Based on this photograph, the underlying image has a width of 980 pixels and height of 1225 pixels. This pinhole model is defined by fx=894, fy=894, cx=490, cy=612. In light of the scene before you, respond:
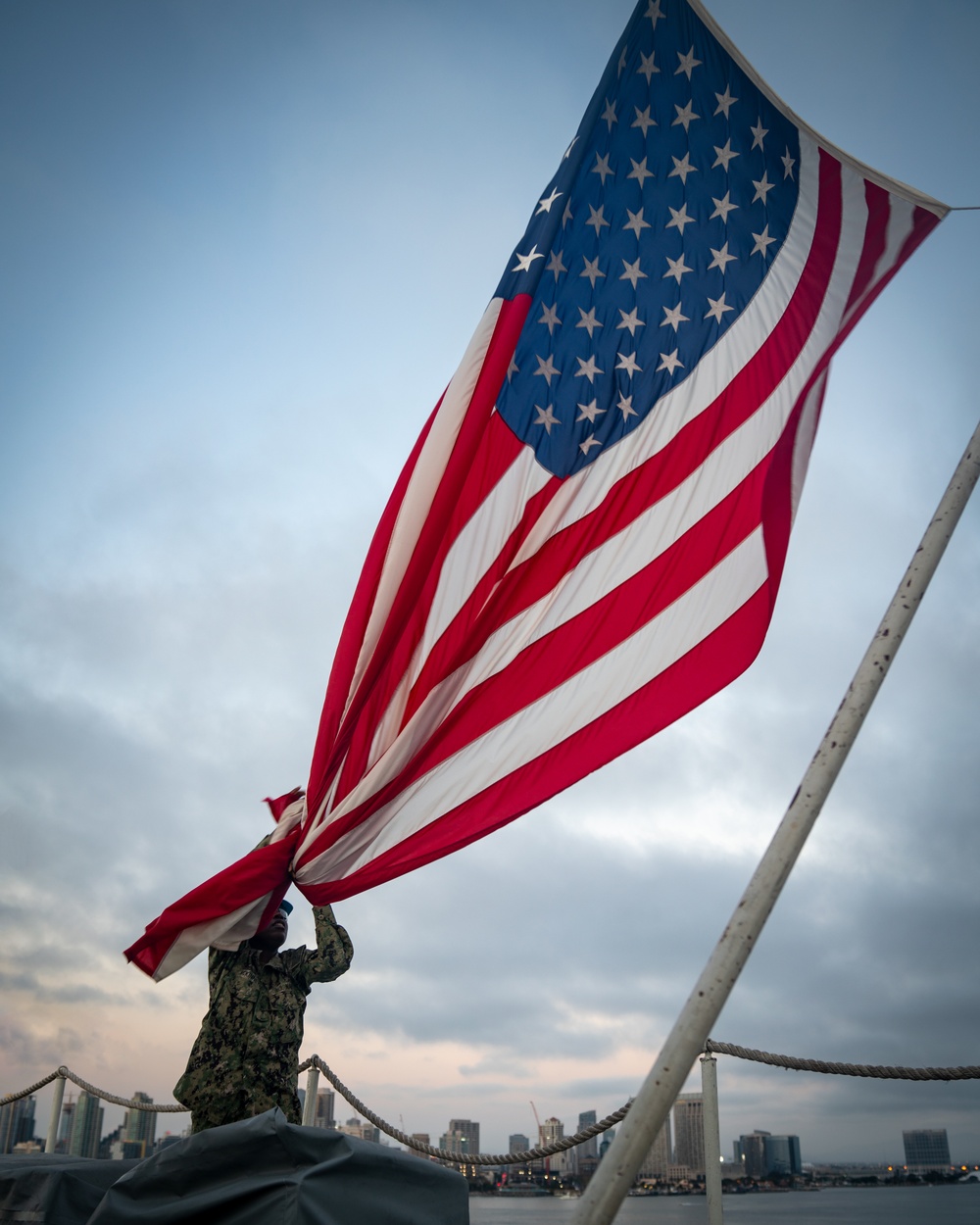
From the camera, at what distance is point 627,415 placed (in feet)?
14.6

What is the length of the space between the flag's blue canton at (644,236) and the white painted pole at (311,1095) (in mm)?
4074

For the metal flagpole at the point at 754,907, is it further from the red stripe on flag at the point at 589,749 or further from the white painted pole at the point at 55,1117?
the white painted pole at the point at 55,1117

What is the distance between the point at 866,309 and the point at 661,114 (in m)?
1.53

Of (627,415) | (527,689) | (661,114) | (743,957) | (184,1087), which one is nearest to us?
(743,957)

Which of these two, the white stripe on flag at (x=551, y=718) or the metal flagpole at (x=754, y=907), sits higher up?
the white stripe on flag at (x=551, y=718)

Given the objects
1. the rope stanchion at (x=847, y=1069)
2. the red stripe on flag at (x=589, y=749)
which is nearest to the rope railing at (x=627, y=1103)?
the rope stanchion at (x=847, y=1069)

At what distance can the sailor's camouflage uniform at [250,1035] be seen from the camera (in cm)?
385

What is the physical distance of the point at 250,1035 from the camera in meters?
3.98

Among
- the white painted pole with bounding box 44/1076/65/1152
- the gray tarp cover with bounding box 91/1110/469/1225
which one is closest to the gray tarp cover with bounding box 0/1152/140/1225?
the gray tarp cover with bounding box 91/1110/469/1225

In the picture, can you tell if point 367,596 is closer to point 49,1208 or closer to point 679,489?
point 679,489

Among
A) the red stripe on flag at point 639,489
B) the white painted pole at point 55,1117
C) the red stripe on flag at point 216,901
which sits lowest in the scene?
the white painted pole at point 55,1117

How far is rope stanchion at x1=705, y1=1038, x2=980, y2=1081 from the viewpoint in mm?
3562

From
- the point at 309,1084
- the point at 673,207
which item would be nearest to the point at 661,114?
the point at 673,207

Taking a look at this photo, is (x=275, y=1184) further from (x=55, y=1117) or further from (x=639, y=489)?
(x=55, y=1117)
